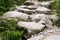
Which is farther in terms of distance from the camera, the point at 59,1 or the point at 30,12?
the point at 30,12

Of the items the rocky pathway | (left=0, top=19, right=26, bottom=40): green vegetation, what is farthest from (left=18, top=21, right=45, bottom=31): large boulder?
(left=0, top=19, right=26, bottom=40): green vegetation

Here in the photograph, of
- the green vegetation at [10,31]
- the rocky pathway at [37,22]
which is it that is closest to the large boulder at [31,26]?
the rocky pathway at [37,22]

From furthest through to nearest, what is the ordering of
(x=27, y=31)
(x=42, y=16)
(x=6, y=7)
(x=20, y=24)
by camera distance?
(x=6, y=7) < (x=42, y=16) < (x=20, y=24) < (x=27, y=31)

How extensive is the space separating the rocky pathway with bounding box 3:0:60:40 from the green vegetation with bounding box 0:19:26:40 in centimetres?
23

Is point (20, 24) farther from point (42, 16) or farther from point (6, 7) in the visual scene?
point (6, 7)

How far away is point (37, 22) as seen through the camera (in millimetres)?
8164

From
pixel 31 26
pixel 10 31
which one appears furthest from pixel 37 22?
pixel 10 31

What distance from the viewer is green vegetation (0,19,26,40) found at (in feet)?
21.3

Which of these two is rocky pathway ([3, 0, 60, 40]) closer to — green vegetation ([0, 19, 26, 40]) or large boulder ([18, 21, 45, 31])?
large boulder ([18, 21, 45, 31])

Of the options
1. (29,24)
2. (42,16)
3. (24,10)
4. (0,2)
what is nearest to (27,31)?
(29,24)

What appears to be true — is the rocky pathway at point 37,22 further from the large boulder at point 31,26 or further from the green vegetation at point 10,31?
the green vegetation at point 10,31

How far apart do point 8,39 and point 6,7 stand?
3.87 m

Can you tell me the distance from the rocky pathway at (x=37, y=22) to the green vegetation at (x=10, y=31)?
0.23 meters

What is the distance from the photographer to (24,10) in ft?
30.4
